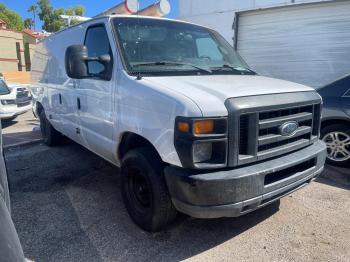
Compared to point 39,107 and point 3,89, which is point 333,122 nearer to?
point 39,107

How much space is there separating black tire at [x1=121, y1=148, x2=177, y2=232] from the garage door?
22.7 ft

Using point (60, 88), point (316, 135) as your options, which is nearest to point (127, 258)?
point (316, 135)

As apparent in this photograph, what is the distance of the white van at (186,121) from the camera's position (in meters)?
2.60

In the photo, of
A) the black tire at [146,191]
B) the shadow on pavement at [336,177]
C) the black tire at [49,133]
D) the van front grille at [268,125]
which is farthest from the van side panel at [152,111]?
the black tire at [49,133]

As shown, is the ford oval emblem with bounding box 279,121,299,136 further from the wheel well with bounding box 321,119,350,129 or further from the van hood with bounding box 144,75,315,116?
the wheel well with bounding box 321,119,350,129

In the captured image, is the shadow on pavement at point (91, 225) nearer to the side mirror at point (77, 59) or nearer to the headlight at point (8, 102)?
the side mirror at point (77, 59)

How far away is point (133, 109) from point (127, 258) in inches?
54.9

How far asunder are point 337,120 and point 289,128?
269 centimetres

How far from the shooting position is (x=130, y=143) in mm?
3486

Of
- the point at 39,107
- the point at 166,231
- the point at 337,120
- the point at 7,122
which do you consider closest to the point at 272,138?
the point at 166,231

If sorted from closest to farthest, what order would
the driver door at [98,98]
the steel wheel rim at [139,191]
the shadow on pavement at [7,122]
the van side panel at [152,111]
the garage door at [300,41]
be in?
the van side panel at [152,111] → the steel wheel rim at [139,191] → the driver door at [98,98] → the garage door at [300,41] → the shadow on pavement at [7,122]

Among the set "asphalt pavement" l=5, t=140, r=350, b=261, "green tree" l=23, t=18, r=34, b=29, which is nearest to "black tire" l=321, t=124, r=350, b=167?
"asphalt pavement" l=5, t=140, r=350, b=261

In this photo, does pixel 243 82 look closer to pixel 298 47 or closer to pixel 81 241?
pixel 81 241

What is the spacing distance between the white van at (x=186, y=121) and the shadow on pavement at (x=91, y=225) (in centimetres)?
25
